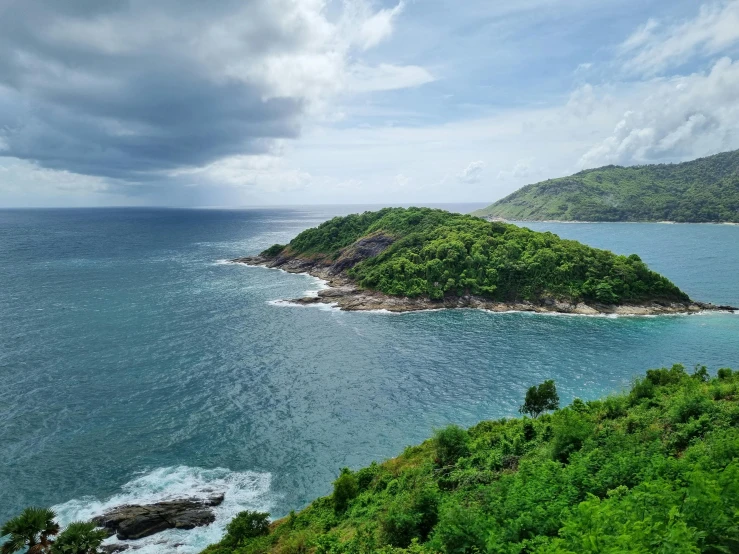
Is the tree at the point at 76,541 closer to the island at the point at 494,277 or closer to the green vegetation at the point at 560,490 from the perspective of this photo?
the green vegetation at the point at 560,490

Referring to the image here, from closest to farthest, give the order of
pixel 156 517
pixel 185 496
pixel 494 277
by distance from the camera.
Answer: pixel 156 517, pixel 185 496, pixel 494 277

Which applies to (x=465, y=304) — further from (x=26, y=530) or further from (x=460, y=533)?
(x=26, y=530)

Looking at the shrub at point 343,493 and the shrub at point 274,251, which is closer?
the shrub at point 343,493

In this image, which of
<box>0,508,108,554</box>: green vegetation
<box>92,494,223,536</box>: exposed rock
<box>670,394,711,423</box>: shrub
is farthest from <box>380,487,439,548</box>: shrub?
<box>92,494,223,536</box>: exposed rock

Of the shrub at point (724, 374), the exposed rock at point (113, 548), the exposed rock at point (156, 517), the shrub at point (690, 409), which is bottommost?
the exposed rock at point (113, 548)

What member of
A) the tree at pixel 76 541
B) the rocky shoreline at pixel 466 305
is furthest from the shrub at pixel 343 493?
the rocky shoreline at pixel 466 305

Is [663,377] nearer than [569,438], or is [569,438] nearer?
[569,438]

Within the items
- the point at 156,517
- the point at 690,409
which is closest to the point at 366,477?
the point at 156,517
